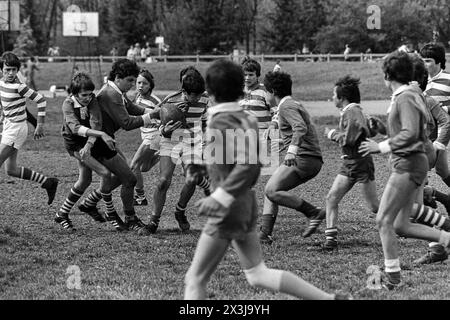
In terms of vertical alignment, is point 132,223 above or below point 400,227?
below

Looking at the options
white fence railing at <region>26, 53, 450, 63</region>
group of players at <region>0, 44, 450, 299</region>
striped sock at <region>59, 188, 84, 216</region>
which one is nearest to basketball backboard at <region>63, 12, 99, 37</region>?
white fence railing at <region>26, 53, 450, 63</region>

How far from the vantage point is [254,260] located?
196 inches

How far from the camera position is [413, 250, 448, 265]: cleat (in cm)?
706

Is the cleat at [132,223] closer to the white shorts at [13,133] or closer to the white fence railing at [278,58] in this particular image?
the white shorts at [13,133]

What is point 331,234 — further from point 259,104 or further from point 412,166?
point 259,104

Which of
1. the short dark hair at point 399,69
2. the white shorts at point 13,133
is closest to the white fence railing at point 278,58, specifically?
the white shorts at point 13,133

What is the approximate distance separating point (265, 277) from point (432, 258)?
2704 mm

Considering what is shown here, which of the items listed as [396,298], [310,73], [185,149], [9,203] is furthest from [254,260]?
[310,73]

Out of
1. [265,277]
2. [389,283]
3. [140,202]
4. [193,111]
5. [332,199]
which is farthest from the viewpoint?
[140,202]

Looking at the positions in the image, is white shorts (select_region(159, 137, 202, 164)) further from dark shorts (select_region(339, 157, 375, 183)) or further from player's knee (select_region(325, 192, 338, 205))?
dark shorts (select_region(339, 157, 375, 183))

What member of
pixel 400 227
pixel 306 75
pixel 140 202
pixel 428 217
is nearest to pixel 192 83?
pixel 428 217

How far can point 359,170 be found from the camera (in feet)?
24.9

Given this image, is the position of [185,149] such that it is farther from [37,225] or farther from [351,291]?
[351,291]

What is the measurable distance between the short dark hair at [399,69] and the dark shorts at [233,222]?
1.95 m
